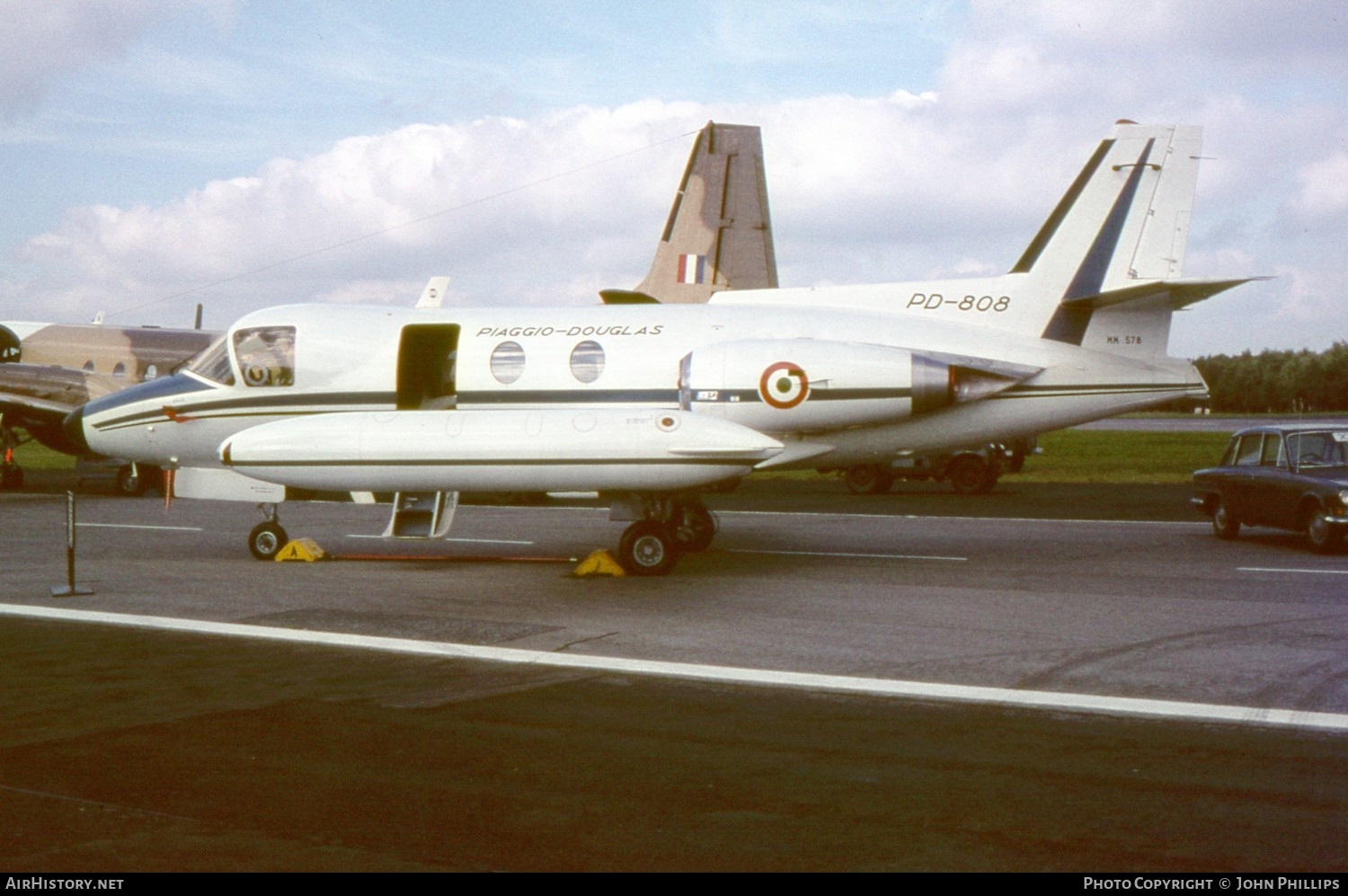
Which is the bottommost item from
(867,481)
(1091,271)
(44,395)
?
(867,481)

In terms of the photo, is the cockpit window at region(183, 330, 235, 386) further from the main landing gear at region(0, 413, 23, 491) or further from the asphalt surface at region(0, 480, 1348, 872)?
the main landing gear at region(0, 413, 23, 491)

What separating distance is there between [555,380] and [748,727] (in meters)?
8.56

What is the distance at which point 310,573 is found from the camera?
15820 millimetres

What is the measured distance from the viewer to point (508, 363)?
53.3ft

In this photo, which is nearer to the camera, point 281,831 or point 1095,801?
point 281,831

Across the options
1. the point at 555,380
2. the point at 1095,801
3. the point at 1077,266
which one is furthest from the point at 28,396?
the point at 1095,801

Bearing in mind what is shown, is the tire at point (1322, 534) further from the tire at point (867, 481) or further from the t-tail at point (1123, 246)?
the tire at point (867, 481)

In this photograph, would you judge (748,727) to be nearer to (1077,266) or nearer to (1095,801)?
(1095,801)

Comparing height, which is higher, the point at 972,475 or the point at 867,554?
the point at 972,475

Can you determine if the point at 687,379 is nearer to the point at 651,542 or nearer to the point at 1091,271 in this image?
the point at 651,542

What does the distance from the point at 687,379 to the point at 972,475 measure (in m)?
16.8

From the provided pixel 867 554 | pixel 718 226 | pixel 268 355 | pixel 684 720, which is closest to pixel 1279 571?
pixel 867 554

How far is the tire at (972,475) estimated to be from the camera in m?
30.3
